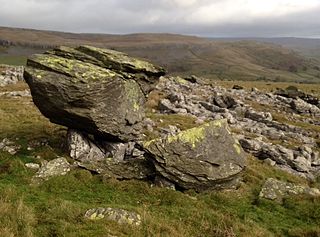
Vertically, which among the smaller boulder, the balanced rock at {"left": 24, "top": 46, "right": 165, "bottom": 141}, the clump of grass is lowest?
the smaller boulder

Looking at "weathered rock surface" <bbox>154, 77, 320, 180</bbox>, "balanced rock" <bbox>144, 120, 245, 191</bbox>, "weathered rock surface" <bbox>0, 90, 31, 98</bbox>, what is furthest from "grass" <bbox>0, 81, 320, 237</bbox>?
"weathered rock surface" <bbox>0, 90, 31, 98</bbox>

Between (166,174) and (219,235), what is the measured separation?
19.9 feet

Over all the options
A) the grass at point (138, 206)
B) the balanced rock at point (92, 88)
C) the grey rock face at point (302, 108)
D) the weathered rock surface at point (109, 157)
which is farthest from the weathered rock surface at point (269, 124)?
the balanced rock at point (92, 88)

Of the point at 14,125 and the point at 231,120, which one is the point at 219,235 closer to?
the point at 14,125

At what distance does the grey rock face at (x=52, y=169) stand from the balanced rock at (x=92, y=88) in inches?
105

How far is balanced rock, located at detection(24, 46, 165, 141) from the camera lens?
2275 centimetres

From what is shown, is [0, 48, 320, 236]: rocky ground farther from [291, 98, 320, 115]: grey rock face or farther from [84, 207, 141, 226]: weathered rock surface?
[291, 98, 320, 115]: grey rock face

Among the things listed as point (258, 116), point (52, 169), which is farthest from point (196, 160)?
point (258, 116)

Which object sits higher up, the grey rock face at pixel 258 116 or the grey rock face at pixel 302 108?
the grey rock face at pixel 258 116

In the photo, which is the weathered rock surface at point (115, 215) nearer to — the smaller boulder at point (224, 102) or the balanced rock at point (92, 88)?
the balanced rock at point (92, 88)

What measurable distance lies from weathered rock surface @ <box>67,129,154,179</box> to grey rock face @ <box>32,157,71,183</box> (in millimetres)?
853

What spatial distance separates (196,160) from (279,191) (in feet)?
16.3

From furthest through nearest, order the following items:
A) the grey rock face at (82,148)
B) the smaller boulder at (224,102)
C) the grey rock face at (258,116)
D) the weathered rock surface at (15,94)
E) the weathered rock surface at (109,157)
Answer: the smaller boulder at (224,102)
the weathered rock surface at (15,94)
the grey rock face at (258,116)
the grey rock face at (82,148)
the weathered rock surface at (109,157)

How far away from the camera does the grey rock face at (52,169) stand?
21.5 metres
